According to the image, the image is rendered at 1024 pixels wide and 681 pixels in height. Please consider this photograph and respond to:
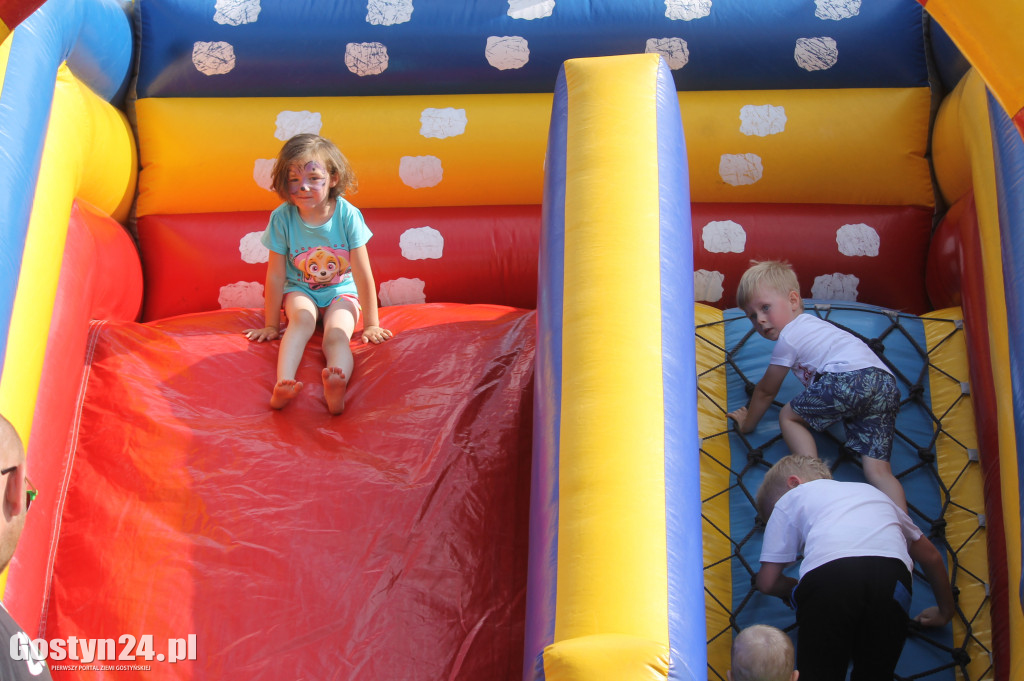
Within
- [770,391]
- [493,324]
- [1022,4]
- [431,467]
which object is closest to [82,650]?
[431,467]

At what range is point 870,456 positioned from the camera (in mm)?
1849

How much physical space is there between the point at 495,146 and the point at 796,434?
1050 millimetres

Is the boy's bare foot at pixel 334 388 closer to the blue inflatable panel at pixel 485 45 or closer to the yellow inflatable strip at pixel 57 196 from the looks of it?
the yellow inflatable strip at pixel 57 196

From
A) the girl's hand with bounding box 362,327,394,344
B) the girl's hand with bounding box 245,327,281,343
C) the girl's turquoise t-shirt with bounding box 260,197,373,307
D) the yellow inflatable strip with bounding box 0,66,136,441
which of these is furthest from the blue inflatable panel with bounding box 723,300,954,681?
the yellow inflatable strip with bounding box 0,66,136,441

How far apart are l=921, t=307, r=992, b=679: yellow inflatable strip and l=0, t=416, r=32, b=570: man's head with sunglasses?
1.45 m

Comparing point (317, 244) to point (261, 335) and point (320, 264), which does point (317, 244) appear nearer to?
point (320, 264)

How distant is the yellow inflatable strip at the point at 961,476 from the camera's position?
1650mm

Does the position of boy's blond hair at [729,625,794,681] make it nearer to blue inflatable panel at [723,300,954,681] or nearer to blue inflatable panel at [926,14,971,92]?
blue inflatable panel at [723,300,954,681]

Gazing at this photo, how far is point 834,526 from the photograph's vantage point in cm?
158

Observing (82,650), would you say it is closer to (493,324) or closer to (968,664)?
(493,324)

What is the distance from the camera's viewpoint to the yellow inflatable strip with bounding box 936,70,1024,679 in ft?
4.94

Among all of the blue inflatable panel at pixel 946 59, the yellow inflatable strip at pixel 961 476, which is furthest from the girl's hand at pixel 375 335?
the blue inflatable panel at pixel 946 59

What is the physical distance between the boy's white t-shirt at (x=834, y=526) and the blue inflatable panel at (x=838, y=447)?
0.11m

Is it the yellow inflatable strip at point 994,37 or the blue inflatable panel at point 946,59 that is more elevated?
the blue inflatable panel at point 946,59
